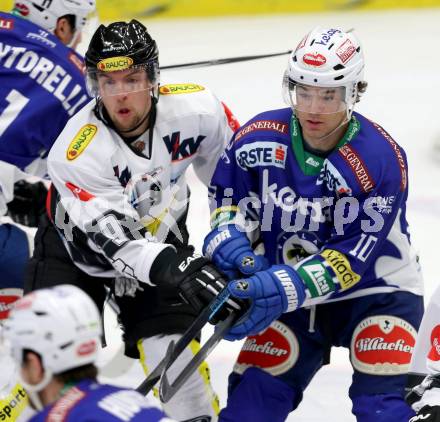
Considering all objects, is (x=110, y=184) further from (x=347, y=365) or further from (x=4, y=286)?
(x=347, y=365)

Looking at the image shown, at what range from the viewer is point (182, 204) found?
13.2ft

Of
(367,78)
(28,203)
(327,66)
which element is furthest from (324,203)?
(367,78)

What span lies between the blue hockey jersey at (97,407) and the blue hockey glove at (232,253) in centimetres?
95

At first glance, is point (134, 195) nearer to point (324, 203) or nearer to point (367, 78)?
point (324, 203)

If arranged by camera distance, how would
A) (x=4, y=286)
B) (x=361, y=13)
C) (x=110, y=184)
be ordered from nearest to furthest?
(x=110, y=184)
(x=4, y=286)
(x=361, y=13)

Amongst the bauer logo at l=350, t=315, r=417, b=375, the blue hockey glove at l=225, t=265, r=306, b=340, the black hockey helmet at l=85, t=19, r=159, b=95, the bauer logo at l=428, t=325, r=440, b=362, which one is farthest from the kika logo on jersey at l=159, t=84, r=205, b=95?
the bauer logo at l=428, t=325, r=440, b=362

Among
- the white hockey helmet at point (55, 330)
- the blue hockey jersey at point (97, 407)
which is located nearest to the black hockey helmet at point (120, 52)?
the white hockey helmet at point (55, 330)

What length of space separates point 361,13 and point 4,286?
461 cm

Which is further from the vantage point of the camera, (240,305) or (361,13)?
(361,13)

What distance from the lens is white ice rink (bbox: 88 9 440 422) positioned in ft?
15.2

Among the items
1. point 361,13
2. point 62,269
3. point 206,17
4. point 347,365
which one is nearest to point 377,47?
point 361,13

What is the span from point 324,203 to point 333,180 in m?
0.08

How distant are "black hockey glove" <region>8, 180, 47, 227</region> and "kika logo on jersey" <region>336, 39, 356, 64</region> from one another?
4.46ft

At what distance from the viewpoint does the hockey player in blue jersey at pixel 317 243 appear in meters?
3.38
